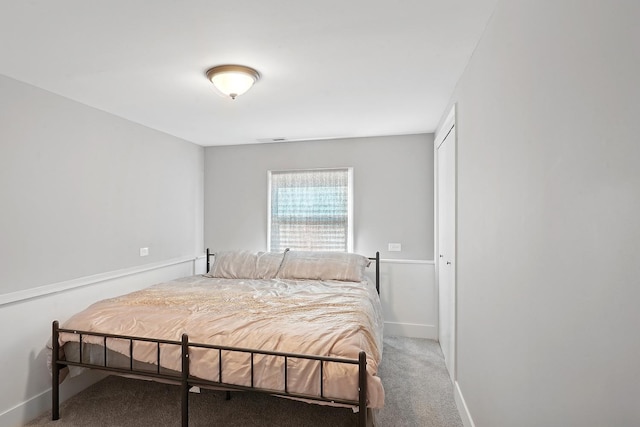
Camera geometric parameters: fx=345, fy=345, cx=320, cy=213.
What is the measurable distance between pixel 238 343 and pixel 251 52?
1726 mm

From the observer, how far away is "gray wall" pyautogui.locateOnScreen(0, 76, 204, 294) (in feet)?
7.76

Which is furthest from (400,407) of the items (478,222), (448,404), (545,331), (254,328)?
(545,331)

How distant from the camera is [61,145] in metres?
2.71

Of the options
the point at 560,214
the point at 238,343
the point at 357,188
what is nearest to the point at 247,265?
the point at 357,188

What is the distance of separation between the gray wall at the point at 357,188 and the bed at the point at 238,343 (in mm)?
1271

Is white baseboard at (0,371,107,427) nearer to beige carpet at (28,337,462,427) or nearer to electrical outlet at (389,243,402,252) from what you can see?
beige carpet at (28,337,462,427)

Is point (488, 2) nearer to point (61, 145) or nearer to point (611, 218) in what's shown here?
point (611, 218)

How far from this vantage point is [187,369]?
2080mm

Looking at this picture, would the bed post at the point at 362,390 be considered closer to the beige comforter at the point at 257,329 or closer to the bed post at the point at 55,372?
the beige comforter at the point at 257,329

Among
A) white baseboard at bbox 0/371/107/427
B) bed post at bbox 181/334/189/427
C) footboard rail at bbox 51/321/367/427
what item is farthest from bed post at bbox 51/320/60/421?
bed post at bbox 181/334/189/427

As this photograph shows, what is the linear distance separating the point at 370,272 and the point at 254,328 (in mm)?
2244

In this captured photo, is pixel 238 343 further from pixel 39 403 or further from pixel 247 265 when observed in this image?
pixel 247 265

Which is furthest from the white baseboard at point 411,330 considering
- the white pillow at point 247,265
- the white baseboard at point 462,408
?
the white pillow at point 247,265

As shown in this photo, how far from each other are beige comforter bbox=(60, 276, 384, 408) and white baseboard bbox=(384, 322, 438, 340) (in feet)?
4.13
